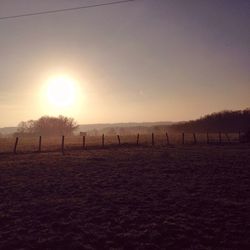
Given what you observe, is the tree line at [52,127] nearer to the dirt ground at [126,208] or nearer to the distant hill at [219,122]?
the distant hill at [219,122]

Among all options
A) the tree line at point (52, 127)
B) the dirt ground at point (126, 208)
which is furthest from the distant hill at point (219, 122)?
the dirt ground at point (126, 208)

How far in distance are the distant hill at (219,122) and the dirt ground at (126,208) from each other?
87.1 metres

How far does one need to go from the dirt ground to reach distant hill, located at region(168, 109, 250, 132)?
8709 centimetres

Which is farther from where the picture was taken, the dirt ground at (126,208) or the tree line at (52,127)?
the tree line at (52,127)

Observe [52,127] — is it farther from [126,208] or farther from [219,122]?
[126,208]

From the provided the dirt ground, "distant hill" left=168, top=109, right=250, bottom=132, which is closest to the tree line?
"distant hill" left=168, top=109, right=250, bottom=132

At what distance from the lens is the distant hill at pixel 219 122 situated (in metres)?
106

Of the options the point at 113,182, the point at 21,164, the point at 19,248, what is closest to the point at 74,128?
the point at 21,164

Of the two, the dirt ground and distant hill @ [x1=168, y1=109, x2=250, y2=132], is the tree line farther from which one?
the dirt ground

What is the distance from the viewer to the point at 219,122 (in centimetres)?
10956

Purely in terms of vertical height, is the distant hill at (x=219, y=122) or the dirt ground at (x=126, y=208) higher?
the distant hill at (x=219, y=122)

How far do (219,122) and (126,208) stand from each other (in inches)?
4001

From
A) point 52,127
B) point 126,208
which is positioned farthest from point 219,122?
point 126,208

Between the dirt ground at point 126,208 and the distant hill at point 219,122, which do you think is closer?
the dirt ground at point 126,208
